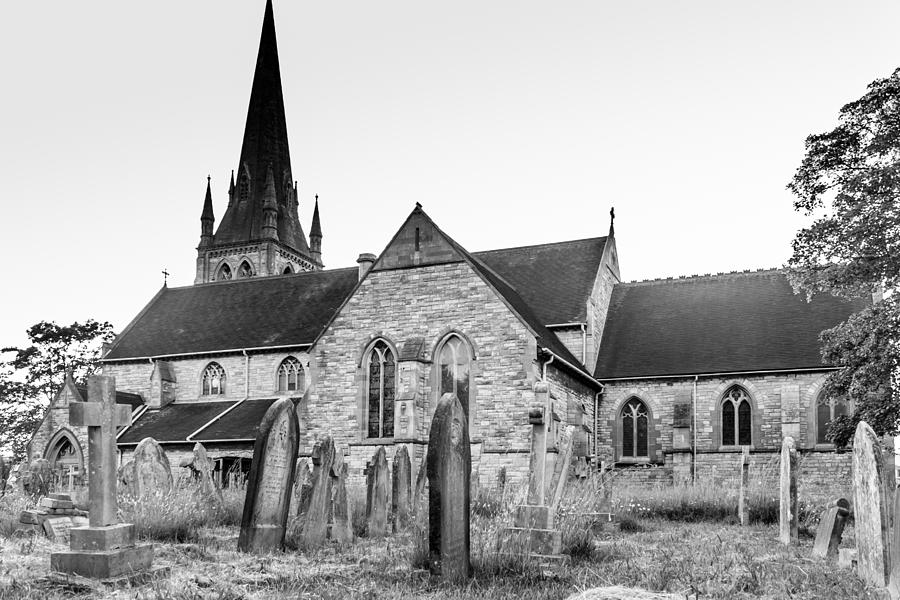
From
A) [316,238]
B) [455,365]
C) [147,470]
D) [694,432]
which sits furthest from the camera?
[316,238]

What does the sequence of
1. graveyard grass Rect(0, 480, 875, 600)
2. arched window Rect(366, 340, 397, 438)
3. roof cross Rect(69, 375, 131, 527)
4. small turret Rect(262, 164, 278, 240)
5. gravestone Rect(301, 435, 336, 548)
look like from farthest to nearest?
small turret Rect(262, 164, 278, 240) → arched window Rect(366, 340, 397, 438) → gravestone Rect(301, 435, 336, 548) → roof cross Rect(69, 375, 131, 527) → graveyard grass Rect(0, 480, 875, 600)

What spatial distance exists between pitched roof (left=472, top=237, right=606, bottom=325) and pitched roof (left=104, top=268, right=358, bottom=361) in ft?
20.0

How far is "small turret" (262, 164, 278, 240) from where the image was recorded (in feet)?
169

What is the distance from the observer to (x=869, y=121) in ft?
62.0

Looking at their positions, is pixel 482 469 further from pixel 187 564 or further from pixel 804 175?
pixel 187 564

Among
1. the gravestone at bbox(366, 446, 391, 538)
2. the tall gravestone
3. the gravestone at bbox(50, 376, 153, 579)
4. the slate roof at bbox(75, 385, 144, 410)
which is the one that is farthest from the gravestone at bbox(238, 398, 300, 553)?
the slate roof at bbox(75, 385, 144, 410)

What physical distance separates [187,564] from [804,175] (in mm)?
15831

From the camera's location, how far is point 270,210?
52312mm

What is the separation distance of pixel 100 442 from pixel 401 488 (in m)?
7.34

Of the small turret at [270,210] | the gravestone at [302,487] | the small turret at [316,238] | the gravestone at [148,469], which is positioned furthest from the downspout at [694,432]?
the small turret at [316,238]

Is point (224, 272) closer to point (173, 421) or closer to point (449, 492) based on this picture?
point (173, 421)

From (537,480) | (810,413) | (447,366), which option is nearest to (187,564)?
(537,480)

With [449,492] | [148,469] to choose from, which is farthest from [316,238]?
[449,492]

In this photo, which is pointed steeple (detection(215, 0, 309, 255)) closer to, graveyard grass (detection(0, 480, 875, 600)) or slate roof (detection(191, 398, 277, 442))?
slate roof (detection(191, 398, 277, 442))
